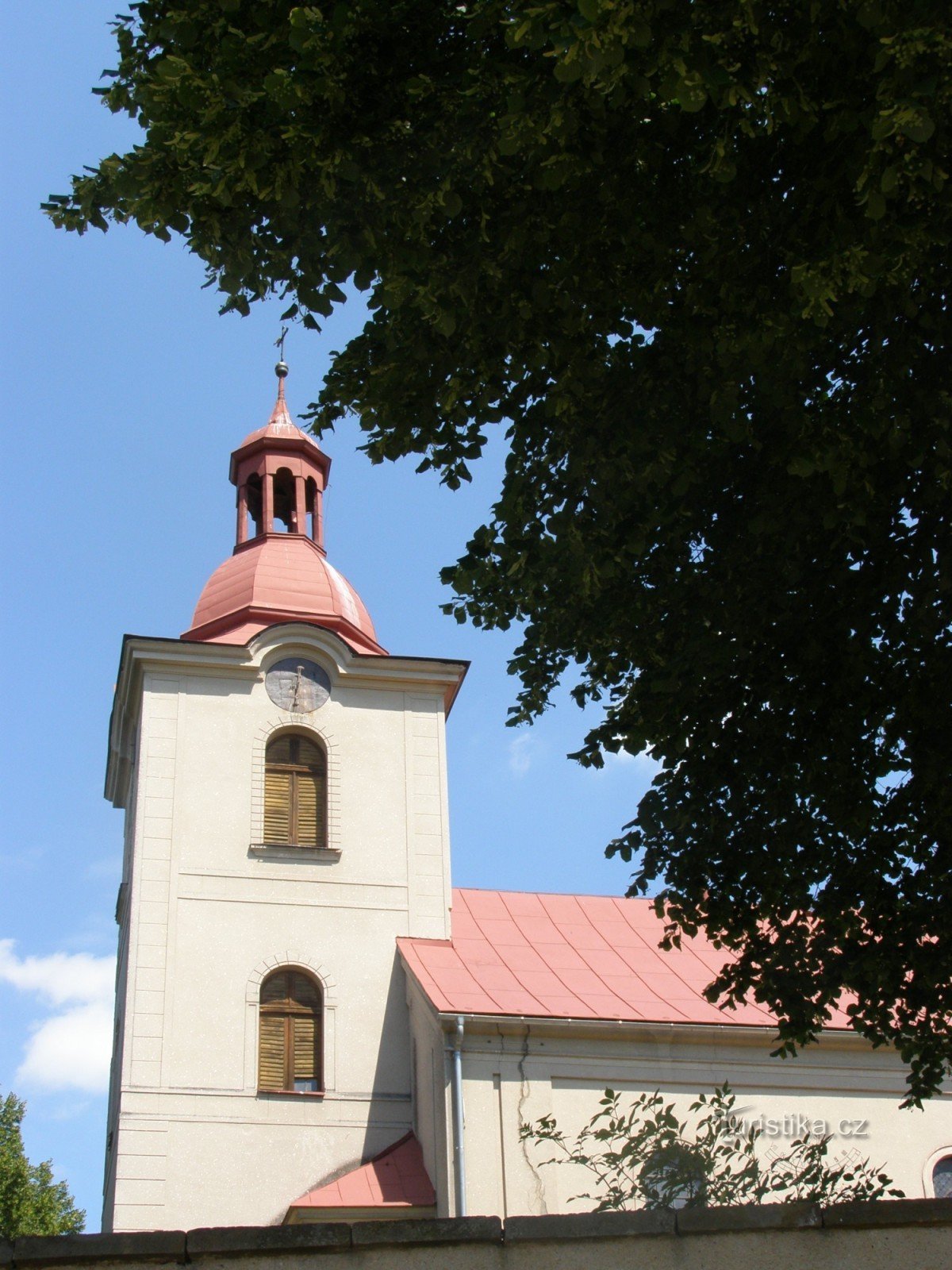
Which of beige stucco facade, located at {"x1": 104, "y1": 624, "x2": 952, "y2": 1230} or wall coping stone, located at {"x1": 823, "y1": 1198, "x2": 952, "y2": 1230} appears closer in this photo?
wall coping stone, located at {"x1": 823, "y1": 1198, "x2": 952, "y2": 1230}

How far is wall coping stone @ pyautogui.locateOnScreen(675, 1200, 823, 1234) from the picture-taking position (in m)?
6.79

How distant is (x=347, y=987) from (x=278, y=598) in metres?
6.18

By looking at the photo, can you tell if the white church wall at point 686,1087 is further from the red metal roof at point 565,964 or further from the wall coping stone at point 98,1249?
the wall coping stone at point 98,1249

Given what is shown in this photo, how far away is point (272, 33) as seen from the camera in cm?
697

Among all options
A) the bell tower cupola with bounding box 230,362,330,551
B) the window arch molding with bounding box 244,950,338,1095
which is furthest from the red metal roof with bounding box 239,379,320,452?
the window arch molding with bounding box 244,950,338,1095

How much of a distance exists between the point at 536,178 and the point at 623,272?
2.45 feet

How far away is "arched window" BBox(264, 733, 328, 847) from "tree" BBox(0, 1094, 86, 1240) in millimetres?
18207

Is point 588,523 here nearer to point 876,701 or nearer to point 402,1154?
point 876,701

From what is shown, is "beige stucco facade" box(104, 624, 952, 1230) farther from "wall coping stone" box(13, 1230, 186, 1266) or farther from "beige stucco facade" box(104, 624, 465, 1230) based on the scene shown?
"wall coping stone" box(13, 1230, 186, 1266)

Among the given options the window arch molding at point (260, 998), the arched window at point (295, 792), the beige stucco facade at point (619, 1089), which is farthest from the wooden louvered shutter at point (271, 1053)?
the arched window at point (295, 792)

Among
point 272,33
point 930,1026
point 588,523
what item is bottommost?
point 930,1026

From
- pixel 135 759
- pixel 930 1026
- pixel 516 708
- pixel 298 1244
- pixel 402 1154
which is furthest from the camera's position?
pixel 135 759

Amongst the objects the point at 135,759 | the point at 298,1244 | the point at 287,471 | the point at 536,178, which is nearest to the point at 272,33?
the point at 536,178

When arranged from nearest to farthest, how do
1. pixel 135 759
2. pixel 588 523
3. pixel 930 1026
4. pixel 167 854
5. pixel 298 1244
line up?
pixel 298 1244 → pixel 588 523 → pixel 930 1026 → pixel 167 854 → pixel 135 759
